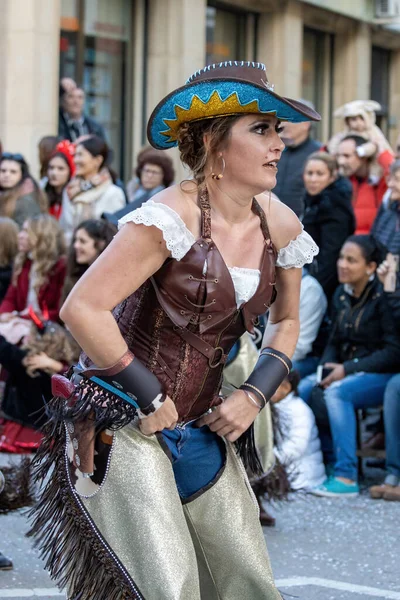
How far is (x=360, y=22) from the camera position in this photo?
67.4 ft

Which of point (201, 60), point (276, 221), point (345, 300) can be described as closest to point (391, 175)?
point (345, 300)

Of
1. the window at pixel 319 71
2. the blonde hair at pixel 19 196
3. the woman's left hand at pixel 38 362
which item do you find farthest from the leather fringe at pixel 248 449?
the window at pixel 319 71

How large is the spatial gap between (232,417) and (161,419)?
0.29m

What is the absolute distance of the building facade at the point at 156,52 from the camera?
1373 cm

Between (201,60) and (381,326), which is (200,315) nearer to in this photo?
(381,326)

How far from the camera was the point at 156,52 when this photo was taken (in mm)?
16234

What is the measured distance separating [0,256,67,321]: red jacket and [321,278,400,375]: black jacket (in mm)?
1851

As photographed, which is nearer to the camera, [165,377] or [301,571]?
[165,377]

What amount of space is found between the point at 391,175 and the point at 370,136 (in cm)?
196

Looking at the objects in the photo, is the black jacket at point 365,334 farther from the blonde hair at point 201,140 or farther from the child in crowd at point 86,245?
the blonde hair at point 201,140

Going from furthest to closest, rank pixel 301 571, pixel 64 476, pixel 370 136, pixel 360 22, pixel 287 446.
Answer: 1. pixel 360 22
2. pixel 370 136
3. pixel 287 446
4. pixel 301 571
5. pixel 64 476

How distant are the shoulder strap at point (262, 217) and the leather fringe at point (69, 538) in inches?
31.8

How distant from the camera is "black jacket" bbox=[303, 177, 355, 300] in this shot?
8484 millimetres

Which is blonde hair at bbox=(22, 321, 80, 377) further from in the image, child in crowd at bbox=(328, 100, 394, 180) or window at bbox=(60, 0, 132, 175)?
window at bbox=(60, 0, 132, 175)
